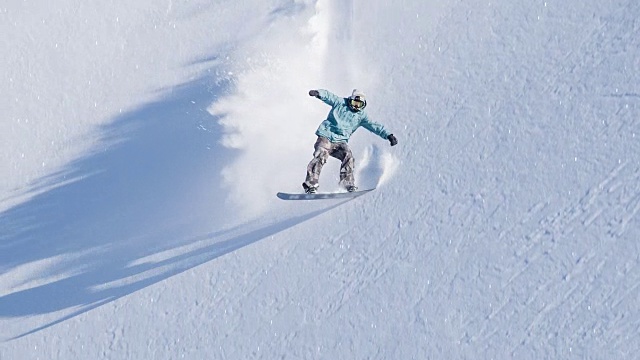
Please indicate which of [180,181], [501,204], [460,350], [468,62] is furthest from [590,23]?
[180,181]

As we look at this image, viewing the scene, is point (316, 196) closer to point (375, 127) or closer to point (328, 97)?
point (375, 127)

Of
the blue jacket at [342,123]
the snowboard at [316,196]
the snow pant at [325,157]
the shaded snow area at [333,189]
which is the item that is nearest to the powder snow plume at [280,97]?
the shaded snow area at [333,189]

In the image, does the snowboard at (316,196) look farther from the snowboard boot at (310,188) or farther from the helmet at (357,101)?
the helmet at (357,101)

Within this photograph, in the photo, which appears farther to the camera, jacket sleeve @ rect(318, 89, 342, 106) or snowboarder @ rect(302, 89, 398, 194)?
snowboarder @ rect(302, 89, 398, 194)

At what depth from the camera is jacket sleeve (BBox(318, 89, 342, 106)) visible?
12125mm

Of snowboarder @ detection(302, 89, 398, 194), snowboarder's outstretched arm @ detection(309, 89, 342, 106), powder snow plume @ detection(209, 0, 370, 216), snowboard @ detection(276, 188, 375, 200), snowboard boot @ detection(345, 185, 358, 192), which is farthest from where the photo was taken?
powder snow plume @ detection(209, 0, 370, 216)

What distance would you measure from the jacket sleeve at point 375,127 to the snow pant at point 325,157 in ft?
1.09

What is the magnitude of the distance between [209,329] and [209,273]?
0.67m

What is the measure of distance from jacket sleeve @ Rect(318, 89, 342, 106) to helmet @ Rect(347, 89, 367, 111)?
5.3 inches

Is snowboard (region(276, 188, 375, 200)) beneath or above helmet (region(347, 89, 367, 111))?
beneath

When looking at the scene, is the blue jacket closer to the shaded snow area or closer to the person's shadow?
the shaded snow area

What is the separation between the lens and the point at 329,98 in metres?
12.2

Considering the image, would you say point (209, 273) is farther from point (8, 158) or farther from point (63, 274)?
point (8, 158)

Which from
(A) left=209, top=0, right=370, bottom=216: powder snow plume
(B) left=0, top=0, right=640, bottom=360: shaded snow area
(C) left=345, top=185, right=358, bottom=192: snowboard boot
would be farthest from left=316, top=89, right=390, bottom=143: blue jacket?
(A) left=209, top=0, right=370, bottom=216: powder snow plume
